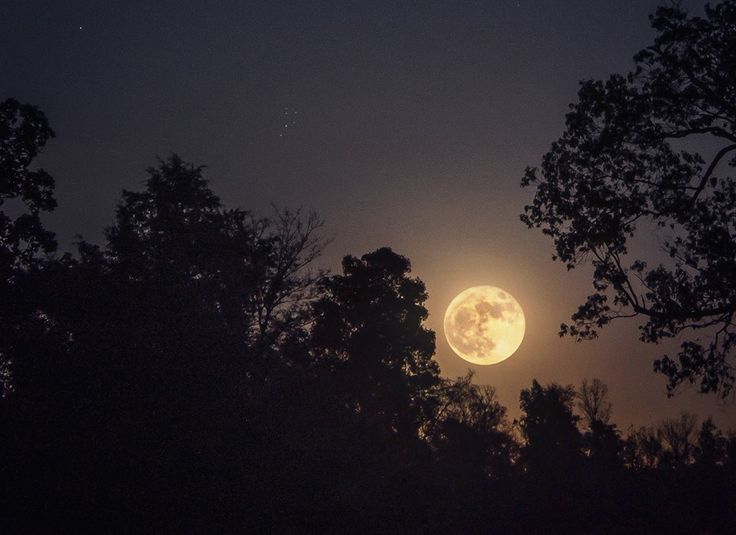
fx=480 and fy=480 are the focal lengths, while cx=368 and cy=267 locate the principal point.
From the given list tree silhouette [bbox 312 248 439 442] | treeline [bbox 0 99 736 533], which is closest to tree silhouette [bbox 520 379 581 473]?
treeline [bbox 0 99 736 533]

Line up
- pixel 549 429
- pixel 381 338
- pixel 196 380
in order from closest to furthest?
pixel 196 380
pixel 381 338
pixel 549 429

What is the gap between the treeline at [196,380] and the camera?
11.4 meters

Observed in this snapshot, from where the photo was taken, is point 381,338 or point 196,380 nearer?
point 196,380

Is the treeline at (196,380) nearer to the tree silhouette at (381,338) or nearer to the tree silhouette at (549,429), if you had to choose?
the tree silhouette at (381,338)

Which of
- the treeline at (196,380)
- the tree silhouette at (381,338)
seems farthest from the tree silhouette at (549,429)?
the tree silhouette at (381,338)

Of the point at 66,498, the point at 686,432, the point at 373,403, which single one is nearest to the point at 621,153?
the point at 66,498

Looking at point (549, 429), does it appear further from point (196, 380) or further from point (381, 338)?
point (196, 380)

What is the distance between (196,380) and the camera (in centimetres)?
1396

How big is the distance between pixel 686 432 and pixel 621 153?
8993cm

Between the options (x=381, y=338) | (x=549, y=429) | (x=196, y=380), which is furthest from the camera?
(x=549, y=429)

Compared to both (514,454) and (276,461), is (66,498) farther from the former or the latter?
(514,454)

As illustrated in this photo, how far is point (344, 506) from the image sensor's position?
16625mm

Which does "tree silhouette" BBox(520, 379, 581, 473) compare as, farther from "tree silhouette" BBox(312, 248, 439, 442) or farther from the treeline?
"tree silhouette" BBox(312, 248, 439, 442)

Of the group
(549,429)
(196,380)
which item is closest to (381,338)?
(196,380)
